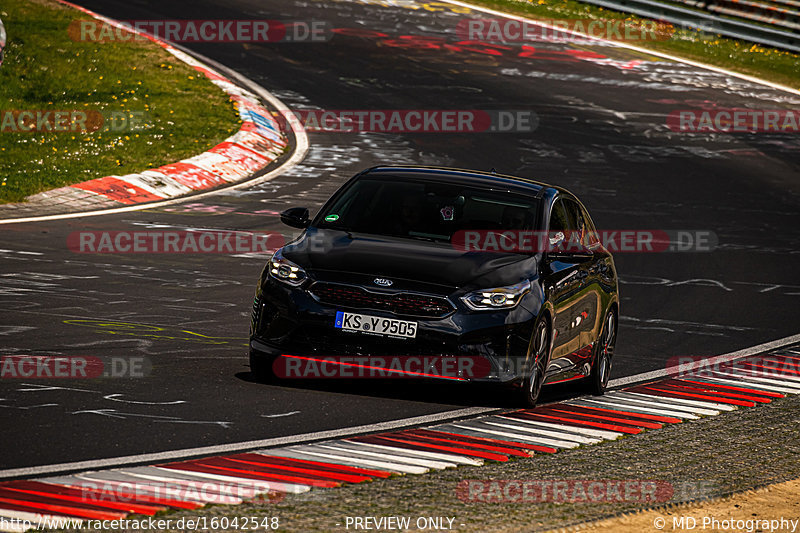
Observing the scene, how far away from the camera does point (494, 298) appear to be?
936 centimetres

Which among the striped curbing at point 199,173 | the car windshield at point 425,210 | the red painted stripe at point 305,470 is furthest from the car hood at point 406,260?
the striped curbing at point 199,173

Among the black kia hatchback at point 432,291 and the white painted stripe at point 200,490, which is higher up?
the black kia hatchback at point 432,291

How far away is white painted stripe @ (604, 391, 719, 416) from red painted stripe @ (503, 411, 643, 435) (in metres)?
0.92

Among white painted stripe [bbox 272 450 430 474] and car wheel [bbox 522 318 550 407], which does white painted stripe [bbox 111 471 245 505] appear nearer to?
white painted stripe [bbox 272 450 430 474]

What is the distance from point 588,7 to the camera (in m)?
37.2

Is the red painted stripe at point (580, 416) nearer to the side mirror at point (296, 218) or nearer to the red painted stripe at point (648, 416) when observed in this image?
the red painted stripe at point (648, 416)

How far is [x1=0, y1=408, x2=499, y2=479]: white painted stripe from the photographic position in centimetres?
706

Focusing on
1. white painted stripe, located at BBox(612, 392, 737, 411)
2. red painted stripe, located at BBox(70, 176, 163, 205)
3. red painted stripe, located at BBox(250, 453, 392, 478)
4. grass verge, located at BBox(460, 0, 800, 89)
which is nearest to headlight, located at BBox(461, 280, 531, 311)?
white painted stripe, located at BBox(612, 392, 737, 411)

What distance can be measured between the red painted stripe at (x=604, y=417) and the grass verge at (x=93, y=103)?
32.9ft

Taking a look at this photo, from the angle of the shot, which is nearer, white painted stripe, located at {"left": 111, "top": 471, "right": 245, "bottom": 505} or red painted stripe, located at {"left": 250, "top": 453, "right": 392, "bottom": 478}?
white painted stripe, located at {"left": 111, "top": 471, "right": 245, "bottom": 505}

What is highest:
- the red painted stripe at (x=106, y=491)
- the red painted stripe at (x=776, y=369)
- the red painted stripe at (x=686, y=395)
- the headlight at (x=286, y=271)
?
the headlight at (x=286, y=271)

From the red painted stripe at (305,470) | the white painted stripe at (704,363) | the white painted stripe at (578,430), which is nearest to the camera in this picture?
the red painted stripe at (305,470)

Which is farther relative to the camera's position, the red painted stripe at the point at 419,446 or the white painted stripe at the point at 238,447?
the red painted stripe at the point at 419,446

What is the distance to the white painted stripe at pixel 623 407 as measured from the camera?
998 cm
